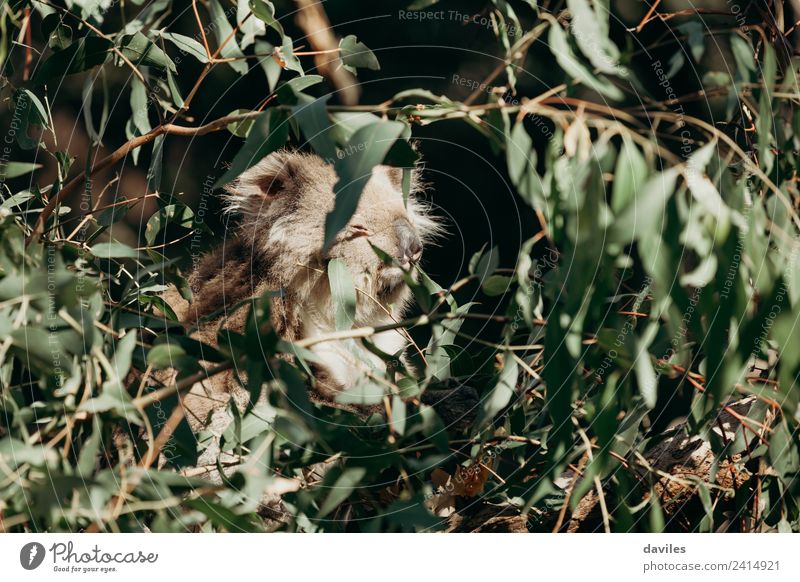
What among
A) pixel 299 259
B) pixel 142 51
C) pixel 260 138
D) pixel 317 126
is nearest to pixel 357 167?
pixel 317 126

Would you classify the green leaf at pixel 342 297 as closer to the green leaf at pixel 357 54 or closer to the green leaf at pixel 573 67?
the green leaf at pixel 357 54

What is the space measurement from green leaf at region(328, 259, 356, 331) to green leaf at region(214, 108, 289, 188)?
1.46ft

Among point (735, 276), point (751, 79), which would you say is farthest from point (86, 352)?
point (751, 79)

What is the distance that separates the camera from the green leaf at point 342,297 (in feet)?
4.78

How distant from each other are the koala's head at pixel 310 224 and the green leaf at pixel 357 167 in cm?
93

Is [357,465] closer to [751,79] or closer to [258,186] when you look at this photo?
[751,79]

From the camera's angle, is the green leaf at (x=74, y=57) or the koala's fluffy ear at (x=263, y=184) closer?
the green leaf at (x=74, y=57)

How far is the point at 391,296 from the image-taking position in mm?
2086

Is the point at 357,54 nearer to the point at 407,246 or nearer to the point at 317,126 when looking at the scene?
the point at 317,126

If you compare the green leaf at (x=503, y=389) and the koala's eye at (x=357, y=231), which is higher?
the green leaf at (x=503, y=389)

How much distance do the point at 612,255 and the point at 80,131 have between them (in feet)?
7.34
